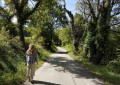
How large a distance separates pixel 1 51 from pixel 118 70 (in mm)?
8814

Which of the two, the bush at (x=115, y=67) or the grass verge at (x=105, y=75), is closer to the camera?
the grass verge at (x=105, y=75)

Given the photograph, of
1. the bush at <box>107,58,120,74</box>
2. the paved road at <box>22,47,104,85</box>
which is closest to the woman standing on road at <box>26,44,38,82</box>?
the paved road at <box>22,47,104,85</box>

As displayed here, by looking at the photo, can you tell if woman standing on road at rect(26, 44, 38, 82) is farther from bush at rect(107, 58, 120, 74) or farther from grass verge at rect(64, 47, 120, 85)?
bush at rect(107, 58, 120, 74)

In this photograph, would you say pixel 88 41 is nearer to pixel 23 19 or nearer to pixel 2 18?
pixel 23 19

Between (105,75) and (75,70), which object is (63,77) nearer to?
(75,70)

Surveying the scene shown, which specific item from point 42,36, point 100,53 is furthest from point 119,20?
point 42,36

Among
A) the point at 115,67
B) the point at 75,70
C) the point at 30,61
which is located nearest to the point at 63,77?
the point at 75,70

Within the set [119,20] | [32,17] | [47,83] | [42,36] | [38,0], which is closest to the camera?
[47,83]

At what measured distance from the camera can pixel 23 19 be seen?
1075 centimetres

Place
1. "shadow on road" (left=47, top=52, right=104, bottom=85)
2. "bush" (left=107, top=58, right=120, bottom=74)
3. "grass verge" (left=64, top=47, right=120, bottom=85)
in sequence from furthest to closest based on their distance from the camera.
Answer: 1. "bush" (left=107, top=58, right=120, bottom=74)
2. "shadow on road" (left=47, top=52, right=104, bottom=85)
3. "grass verge" (left=64, top=47, right=120, bottom=85)

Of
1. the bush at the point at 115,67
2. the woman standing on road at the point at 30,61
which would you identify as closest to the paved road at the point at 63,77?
the woman standing on road at the point at 30,61

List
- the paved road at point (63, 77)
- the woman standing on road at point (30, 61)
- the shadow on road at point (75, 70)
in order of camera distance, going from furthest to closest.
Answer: the shadow on road at point (75, 70), the paved road at point (63, 77), the woman standing on road at point (30, 61)

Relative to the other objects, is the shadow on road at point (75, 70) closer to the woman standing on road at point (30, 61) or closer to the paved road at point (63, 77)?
the paved road at point (63, 77)

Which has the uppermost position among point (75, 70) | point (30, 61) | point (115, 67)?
point (30, 61)
